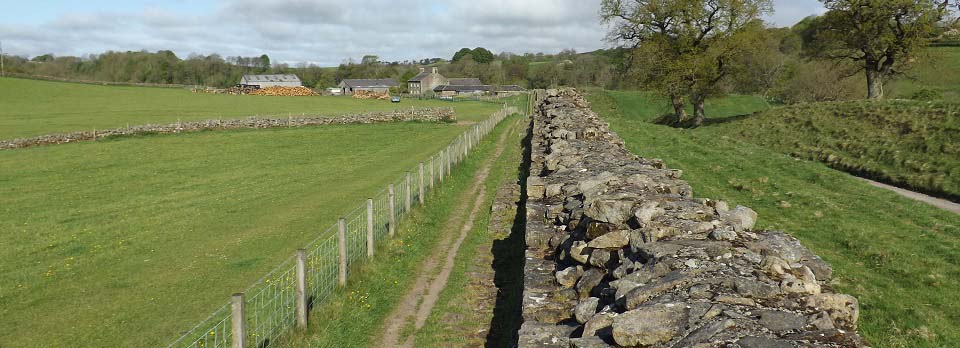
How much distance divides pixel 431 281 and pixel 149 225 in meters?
10.2

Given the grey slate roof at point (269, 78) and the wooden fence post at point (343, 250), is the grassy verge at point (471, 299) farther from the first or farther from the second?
the grey slate roof at point (269, 78)

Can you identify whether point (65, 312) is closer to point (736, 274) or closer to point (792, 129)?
point (736, 274)

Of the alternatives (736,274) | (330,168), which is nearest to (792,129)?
(330,168)

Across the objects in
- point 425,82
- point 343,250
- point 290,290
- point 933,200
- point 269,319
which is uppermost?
point 425,82

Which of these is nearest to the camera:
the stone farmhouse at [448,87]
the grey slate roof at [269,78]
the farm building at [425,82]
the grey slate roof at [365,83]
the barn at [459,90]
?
the stone farmhouse at [448,87]

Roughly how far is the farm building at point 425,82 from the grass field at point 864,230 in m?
118

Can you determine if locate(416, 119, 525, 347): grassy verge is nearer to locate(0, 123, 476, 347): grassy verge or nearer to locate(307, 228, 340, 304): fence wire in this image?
locate(307, 228, 340, 304): fence wire

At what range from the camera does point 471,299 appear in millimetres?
10609

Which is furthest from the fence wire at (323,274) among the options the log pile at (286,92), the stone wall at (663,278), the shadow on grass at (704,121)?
the log pile at (286,92)

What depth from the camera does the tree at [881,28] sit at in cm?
3681

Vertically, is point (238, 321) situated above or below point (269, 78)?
below

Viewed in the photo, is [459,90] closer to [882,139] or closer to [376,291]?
[882,139]

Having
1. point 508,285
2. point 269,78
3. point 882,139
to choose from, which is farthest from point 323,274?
point 269,78

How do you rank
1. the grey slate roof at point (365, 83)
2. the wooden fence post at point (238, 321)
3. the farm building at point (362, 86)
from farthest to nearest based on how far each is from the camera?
the grey slate roof at point (365, 83)
the farm building at point (362, 86)
the wooden fence post at point (238, 321)
